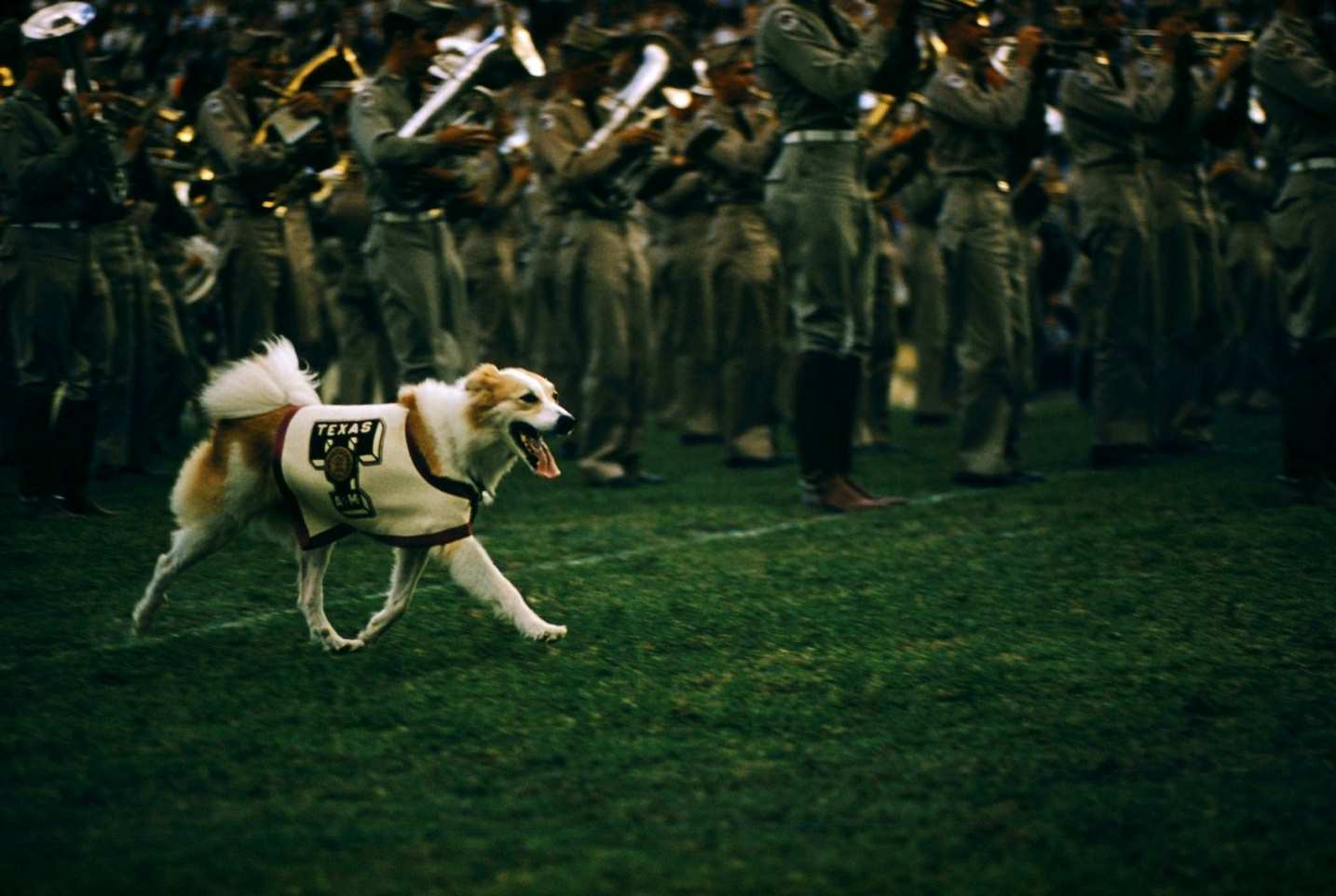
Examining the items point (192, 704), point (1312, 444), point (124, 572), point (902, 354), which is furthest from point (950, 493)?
point (902, 354)

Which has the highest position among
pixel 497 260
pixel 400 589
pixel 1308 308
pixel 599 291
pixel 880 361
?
pixel 497 260

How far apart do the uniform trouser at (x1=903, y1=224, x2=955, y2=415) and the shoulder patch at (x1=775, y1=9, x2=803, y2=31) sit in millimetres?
4752

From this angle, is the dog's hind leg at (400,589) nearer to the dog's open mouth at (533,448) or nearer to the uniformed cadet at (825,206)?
the dog's open mouth at (533,448)

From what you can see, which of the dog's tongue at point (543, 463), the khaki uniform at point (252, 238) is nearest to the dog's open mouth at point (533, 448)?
the dog's tongue at point (543, 463)

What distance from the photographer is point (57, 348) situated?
28.1ft

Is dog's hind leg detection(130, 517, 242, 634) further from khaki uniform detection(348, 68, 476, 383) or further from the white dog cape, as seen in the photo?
khaki uniform detection(348, 68, 476, 383)

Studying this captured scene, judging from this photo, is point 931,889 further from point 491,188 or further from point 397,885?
point 491,188

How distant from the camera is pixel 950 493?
954 cm

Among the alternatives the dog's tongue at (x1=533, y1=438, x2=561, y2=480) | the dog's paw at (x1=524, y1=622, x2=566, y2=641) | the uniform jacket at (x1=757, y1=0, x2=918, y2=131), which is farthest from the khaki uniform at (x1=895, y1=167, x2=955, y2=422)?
the dog's paw at (x1=524, y1=622, x2=566, y2=641)

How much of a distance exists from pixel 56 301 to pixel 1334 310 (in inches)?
251

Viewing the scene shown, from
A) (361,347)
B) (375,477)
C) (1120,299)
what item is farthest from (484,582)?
(361,347)

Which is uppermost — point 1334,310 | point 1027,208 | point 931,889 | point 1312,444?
point 1027,208

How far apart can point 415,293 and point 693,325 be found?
4350 millimetres

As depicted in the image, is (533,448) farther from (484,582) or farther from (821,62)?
(821,62)
